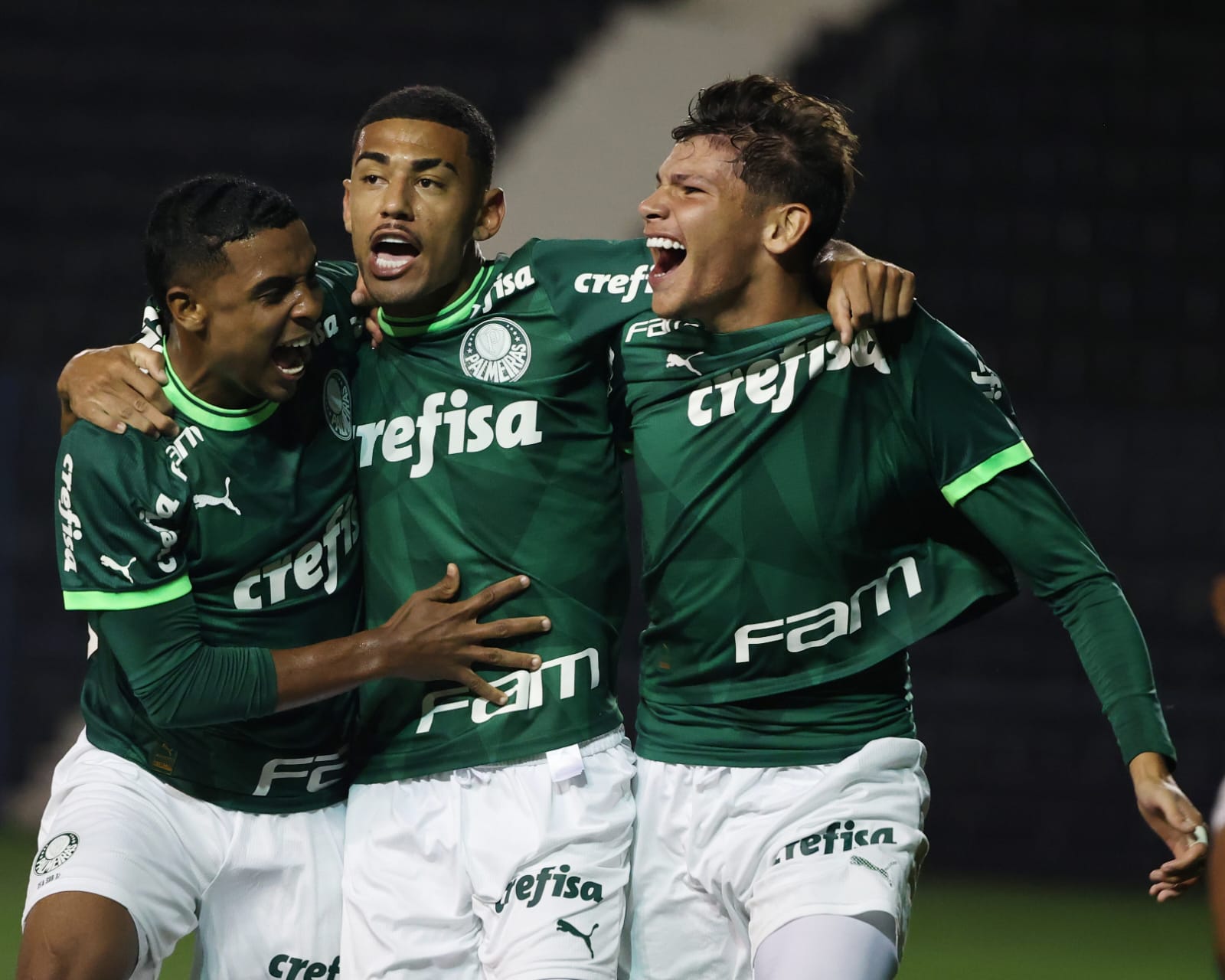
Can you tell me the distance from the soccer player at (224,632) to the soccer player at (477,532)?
0.08 metres

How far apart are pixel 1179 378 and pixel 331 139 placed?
3354 mm

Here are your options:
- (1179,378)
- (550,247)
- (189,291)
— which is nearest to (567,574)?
(550,247)

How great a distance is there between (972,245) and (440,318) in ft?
12.1

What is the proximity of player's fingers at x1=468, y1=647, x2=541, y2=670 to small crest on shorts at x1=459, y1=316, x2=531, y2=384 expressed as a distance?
468 millimetres

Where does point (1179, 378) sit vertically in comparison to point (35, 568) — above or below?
above

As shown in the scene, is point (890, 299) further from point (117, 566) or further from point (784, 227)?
point (117, 566)

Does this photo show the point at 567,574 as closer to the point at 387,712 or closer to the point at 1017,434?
the point at 387,712

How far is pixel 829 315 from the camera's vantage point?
2766mm

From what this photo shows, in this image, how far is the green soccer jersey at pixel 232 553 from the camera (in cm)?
270

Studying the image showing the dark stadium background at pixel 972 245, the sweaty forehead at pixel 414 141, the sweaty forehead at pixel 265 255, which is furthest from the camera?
the dark stadium background at pixel 972 245

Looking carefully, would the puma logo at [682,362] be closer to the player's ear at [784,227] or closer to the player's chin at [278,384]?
the player's ear at [784,227]

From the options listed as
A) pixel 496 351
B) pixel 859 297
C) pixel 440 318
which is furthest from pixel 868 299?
pixel 440 318

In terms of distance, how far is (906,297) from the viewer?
2691 mm

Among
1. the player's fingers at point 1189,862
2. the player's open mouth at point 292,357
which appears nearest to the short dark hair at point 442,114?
the player's open mouth at point 292,357
